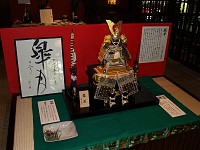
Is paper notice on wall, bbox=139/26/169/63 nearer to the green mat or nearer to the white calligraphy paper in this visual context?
the green mat

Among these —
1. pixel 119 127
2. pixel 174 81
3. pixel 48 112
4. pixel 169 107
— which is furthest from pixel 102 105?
pixel 174 81

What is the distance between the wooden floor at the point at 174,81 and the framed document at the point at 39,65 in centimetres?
96

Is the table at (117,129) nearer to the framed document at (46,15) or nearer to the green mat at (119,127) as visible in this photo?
the green mat at (119,127)

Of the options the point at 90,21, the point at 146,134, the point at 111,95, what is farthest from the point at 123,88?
the point at 90,21

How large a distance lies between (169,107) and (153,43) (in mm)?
739

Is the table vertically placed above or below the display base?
below

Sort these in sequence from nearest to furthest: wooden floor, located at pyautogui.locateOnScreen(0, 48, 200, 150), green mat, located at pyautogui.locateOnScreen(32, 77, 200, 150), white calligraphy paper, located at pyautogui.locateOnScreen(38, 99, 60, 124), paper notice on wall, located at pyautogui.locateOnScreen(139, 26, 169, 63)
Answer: green mat, located at pyautogui.locateOnScreen(32, 77, 200, 150)
white calligraphy paper, located at pyautogui.locateOnScreen(38, 99, 60, 124)
paper notice on wall, located at pyautogui.locateOnScreen(139, 26, 169, 63)
wooden floor, located at pyautogui.locateOnScreen(0, 48, 200, 150)

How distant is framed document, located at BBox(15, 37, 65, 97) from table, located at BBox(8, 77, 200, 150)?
0.09 meters

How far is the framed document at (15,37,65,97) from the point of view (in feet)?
5.42

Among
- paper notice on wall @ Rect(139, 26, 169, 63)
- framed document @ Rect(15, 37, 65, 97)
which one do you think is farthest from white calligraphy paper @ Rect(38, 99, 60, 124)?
paper notice on wall @ Rect(139, 26, 169, 63)

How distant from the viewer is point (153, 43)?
209 cm

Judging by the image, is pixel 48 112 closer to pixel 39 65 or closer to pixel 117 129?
pixel 39 65

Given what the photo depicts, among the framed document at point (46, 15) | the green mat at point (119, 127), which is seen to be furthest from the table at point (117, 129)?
the framed document at point (46, 15)

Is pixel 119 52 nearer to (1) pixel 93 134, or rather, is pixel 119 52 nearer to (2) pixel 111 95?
(2) pixel 111 95
